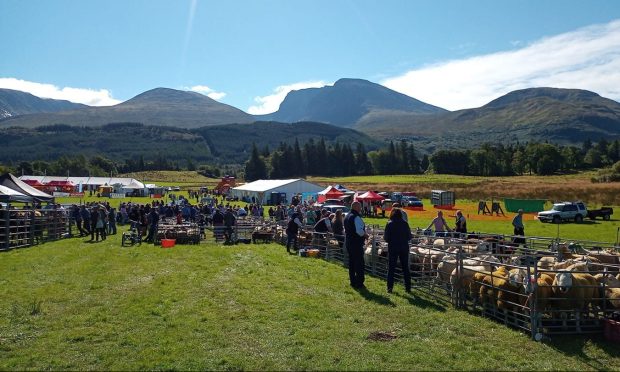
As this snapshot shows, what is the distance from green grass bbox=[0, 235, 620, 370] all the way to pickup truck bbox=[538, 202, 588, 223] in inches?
1213

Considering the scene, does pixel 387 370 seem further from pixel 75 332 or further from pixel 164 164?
pixel 164 164

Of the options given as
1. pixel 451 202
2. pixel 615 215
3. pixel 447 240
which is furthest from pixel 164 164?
pixel 447 240

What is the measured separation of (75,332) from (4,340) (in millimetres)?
A: 1028

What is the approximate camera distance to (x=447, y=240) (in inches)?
622

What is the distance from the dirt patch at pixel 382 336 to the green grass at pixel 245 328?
0.11 meters

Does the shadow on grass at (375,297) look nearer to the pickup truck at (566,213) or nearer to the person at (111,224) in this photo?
the person at (111,224)

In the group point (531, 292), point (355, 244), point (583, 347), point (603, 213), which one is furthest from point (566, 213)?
point (583, 347)

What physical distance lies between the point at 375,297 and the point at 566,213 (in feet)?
111

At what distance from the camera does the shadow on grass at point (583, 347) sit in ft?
23.3

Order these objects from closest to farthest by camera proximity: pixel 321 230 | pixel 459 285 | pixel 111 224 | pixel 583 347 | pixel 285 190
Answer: pixel 583 347 < pixel 459 285 < pixel 321 230 < pixel 111 224 < pixel 285 190

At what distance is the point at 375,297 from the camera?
11094mm

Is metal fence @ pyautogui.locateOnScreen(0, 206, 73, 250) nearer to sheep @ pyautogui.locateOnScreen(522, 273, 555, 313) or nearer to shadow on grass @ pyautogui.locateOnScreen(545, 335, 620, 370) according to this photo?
sheep @ pyautogui.locateOnScreen(522, 273, 555, 313)

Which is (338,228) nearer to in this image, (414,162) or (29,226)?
(29,226)

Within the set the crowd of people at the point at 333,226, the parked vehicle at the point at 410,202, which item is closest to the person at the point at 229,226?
the crowd of people at the point at 333,226
